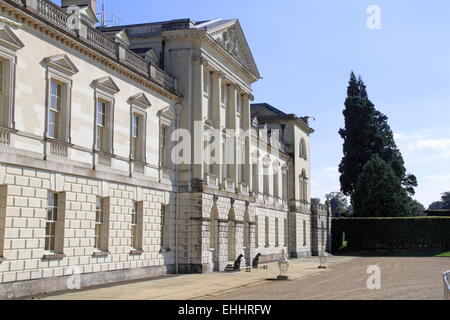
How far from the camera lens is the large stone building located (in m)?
19.8

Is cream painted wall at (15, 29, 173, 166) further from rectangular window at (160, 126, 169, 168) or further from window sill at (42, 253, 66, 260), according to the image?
window sill at (42, 253, 66, 260)

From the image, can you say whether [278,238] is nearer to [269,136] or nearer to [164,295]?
[269,136]

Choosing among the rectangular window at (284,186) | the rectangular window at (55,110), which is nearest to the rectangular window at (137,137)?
the rectangular window at (55,110)

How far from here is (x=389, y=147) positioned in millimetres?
77688

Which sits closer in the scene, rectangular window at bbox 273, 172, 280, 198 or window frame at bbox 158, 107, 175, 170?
window frame at bbox 158, 107, 175, 170

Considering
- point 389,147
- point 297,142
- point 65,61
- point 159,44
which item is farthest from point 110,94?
point 389,147

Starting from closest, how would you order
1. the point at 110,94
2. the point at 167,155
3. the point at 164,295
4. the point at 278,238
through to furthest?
the point at 164,295, the point at 110,94, the point at 167,155, the point at 278,238

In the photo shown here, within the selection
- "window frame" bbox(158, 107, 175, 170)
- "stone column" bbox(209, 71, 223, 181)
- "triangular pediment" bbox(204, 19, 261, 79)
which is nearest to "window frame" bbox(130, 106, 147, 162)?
"window frame" bbox(158, 107, 175, 170)

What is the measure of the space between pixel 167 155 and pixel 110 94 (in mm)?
6456

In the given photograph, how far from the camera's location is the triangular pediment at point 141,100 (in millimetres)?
28100

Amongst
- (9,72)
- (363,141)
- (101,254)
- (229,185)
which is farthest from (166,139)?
(363,141)

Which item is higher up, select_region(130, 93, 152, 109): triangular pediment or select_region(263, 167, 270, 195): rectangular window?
select_region(130, 93, 152, 109): triangular pediment

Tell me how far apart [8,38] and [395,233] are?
5431 centimetres

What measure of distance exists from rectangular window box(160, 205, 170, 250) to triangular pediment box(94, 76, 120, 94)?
749cm
